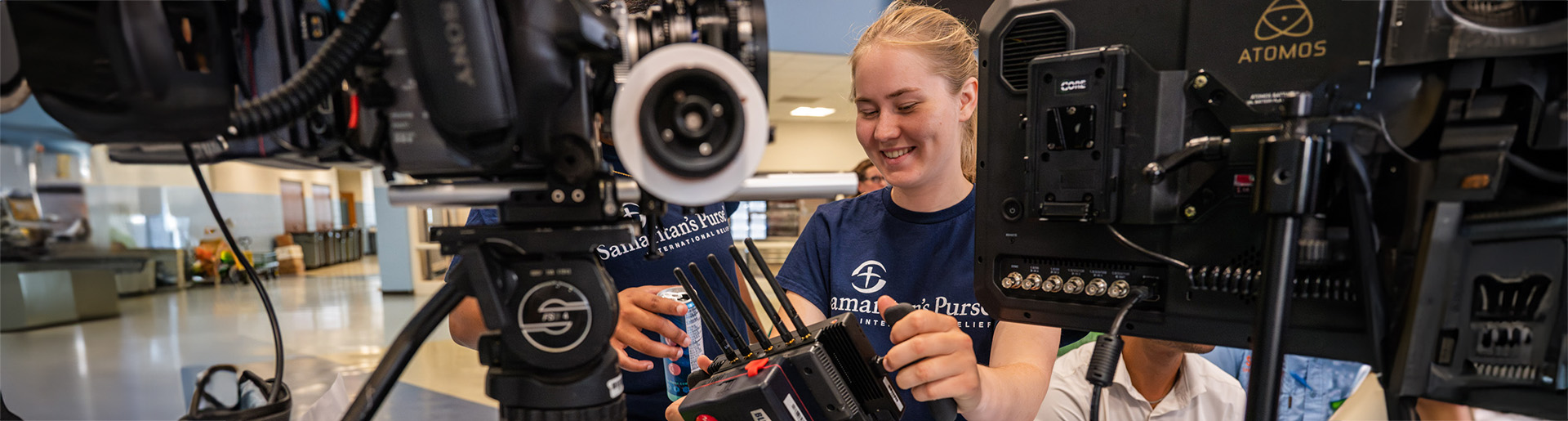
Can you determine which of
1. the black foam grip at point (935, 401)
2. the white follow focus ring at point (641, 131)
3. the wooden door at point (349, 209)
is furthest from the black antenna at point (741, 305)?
the wooden door at point (349, 209)

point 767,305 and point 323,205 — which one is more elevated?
point 767,305

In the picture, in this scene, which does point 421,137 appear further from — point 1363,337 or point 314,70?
point 1363,337

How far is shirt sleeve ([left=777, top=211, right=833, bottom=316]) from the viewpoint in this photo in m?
1.34

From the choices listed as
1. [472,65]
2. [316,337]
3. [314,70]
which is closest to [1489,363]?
[472,65]

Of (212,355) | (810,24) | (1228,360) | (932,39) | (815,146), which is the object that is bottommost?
(212,355)

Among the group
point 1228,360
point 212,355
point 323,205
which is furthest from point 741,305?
point 323,205

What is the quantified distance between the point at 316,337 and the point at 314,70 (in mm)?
6477

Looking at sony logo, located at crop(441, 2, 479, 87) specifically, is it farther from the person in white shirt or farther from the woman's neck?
the person in white shirt

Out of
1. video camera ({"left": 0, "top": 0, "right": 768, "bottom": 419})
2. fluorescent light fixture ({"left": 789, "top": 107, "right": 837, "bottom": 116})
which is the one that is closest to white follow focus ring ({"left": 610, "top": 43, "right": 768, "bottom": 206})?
video camera ({"left": 0, "top": 0, "right": 768, "bottom": 419})

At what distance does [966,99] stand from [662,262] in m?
0.72

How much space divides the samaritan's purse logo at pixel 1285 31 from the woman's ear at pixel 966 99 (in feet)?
2.12

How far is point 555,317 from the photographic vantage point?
23.5 inches

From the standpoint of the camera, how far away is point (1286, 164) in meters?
0.57

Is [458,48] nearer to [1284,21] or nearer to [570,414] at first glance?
[570,414]
